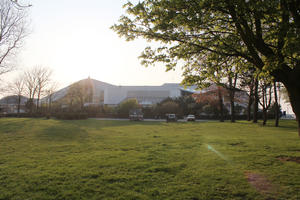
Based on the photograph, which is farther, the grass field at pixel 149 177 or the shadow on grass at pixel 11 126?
the shadow on grass at pixel 11 126

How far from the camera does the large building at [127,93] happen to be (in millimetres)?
96300

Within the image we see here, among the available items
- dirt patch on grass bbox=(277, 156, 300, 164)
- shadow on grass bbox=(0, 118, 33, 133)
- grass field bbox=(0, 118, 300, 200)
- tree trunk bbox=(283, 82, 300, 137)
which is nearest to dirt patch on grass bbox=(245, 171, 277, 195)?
grass field bbox=(0, 118, 300, 200)

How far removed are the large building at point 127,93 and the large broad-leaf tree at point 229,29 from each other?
84219mm

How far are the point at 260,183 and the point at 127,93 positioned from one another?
9843cm

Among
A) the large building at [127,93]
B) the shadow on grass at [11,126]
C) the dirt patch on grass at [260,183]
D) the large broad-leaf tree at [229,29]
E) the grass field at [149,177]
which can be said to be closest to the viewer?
the grass field at [149,177]

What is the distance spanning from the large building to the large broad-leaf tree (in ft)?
276

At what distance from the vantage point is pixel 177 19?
7340 mm

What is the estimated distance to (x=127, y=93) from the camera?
102625mm

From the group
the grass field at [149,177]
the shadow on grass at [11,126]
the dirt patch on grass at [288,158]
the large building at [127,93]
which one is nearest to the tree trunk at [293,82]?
the dirt patch on grass at [288,158]

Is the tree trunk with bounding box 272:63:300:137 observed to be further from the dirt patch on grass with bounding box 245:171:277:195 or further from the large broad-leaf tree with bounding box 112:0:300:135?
the dirt patch on grass with bounding box 245:171:277:195

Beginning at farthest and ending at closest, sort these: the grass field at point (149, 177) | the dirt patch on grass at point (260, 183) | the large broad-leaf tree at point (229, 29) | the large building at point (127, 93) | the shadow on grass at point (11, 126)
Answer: the large building at point (127, 93) → the shadow on grass at point (11, 126) → the large broad-leaf tree at point (229, 29) → the dirt patch on grass at point (260, 183) → the grass field at point (149, 177)

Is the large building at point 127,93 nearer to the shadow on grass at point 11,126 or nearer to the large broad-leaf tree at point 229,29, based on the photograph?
the shadow on grass at point 11,126

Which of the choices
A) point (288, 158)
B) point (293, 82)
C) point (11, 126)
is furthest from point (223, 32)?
point (11, 126)

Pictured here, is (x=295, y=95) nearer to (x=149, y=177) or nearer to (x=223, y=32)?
(x=223, y=32)
